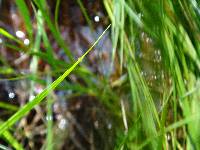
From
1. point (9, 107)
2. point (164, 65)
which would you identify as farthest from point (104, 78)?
point (164, 65)

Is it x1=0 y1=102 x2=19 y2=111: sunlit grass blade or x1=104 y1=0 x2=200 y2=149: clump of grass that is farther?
x1=0 y1=102 x2=19 y2=111: sunlit grass blade

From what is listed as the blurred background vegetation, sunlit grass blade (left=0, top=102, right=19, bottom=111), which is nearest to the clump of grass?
the blurred background vegetation

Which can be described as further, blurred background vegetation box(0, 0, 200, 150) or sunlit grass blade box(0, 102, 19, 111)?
sunlit grass blade box(0, 102, 19, 111)

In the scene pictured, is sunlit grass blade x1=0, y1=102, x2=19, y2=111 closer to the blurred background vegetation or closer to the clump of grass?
the blurred background vegetation

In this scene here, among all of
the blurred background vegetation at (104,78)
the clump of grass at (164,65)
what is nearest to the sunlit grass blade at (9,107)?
the blurred background vegetation at (104,78)

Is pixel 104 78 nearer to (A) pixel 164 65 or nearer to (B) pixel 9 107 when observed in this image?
(B) pixel 9 107

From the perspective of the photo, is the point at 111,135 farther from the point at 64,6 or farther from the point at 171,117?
the point at 64,6

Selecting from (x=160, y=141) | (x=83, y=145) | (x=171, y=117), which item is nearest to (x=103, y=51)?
(x=83, y=145)

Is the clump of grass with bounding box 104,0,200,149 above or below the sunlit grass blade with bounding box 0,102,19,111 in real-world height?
below

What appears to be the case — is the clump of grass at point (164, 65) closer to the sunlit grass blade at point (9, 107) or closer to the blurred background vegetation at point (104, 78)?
the blurred background vegetation at point (104, 78)
